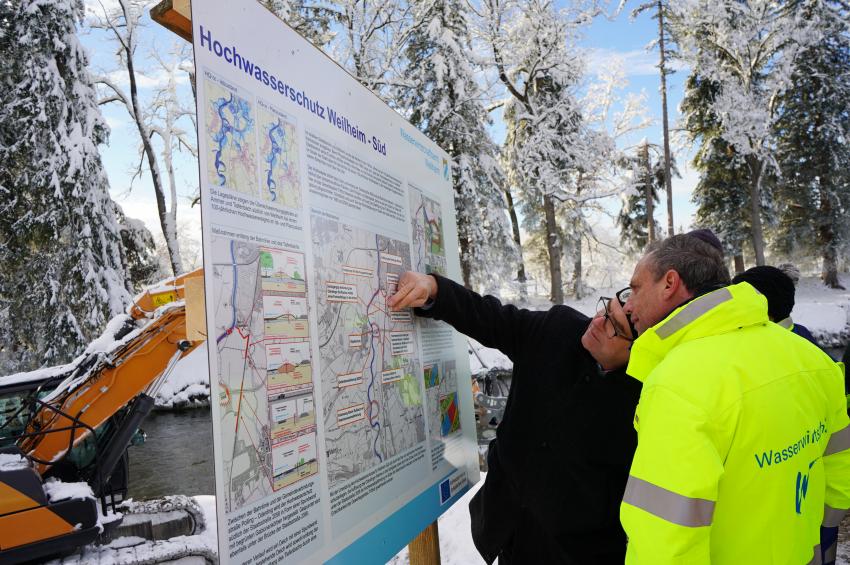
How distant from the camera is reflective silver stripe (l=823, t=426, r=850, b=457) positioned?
2.11 meters

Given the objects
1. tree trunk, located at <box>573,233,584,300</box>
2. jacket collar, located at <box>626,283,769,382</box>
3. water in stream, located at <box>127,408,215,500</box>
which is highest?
tree trunk, located at <box>573,233,584,300</box>

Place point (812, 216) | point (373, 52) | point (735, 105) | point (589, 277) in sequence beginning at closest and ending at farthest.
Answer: point (373, 52) → point (735, 105) → point (812, 216) → point (589, 277)

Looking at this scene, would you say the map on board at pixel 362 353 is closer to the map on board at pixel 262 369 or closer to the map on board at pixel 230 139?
the map on board at pixel 262 369

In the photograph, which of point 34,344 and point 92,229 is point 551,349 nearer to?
point 92,229

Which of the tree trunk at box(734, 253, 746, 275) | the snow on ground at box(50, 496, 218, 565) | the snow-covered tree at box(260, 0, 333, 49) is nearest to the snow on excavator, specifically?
the snow on ground at box(50, 496, 218, 565)

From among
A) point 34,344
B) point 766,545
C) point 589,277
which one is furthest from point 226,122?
point 589,277

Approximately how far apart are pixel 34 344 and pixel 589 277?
1097 inches

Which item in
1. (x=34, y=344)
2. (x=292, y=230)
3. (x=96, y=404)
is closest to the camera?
(x=292, y=230)

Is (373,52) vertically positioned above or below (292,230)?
above

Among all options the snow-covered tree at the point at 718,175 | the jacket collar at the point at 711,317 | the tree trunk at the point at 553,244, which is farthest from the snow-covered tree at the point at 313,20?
the snow-covered tree at the point at 718,175

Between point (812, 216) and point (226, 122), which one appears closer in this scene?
point (226, 122)

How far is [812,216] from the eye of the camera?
2834 centimetres

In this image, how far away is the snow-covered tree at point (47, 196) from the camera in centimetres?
1469

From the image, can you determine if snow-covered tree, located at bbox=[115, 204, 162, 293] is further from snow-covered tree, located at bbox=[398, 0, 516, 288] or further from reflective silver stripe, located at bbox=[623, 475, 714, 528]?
reflective silver stripe, located at bbox=[623, 475, 714, 528]
